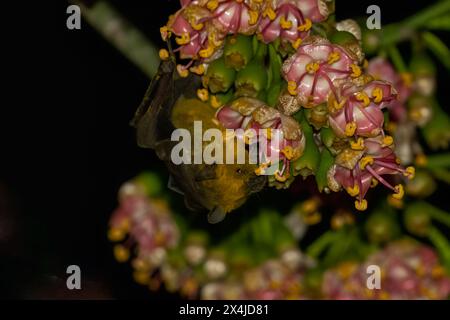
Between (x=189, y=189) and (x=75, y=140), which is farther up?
(x=75, y=140)

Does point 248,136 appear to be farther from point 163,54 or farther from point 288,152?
point 163,54

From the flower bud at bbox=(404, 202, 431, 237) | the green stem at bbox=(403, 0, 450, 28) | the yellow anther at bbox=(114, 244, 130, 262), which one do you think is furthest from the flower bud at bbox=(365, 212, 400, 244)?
the yellow anther at bbox=(114, 244, 130, 262)

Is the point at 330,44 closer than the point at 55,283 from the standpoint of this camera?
Yes

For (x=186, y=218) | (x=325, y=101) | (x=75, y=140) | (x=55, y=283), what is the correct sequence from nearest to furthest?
(x=325, y=101)
(x=55, y=283)
(x=186, y=218)
(x=75, y=140)

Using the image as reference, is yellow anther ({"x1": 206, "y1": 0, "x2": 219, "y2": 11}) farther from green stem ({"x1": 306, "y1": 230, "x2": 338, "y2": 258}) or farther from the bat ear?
green stem ({"x1": 306, "y1": 230, "x2": 338, "y2": 258})

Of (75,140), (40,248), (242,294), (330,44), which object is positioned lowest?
(242,294)

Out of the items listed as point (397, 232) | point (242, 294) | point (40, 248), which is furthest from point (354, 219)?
point (40, 248)

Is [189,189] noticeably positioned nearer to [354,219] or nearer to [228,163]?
[228,163]

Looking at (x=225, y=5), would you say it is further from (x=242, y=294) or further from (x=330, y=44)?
(x=242, y=294)

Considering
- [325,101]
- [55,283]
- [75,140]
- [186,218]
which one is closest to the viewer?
[325,101]

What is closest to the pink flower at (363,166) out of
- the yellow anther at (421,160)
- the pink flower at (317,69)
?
the pink flower at (317,69)
